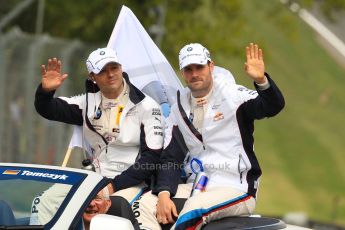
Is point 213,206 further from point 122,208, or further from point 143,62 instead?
point 143,62

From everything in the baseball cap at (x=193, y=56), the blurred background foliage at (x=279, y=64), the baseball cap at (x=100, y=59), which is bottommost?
the baseball cap at (x=193, y=56)

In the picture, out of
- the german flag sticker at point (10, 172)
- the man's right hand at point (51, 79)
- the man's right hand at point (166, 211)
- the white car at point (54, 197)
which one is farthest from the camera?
the man's right hand at point (51, 79)

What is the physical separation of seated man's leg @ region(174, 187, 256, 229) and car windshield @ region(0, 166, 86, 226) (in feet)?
2.63

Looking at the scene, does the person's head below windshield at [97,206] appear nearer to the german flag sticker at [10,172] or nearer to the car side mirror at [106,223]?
the car side mirror at [106,223]

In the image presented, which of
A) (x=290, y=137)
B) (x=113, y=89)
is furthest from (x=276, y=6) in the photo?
(x=113, y=89)

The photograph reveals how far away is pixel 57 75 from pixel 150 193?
51.3 inches

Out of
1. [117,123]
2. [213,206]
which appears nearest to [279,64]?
[117,123]

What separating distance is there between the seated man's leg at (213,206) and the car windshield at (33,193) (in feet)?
2.63

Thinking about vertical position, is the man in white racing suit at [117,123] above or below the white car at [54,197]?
above

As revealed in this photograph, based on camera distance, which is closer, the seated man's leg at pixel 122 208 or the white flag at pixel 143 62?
the seated man's leg at pixel 122 208

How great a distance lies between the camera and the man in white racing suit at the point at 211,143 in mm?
8625

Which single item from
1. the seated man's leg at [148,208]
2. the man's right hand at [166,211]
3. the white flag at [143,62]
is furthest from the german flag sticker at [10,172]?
the white flag at [143,62]

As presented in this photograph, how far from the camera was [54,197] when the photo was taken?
788cm

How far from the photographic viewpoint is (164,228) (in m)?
8.69
